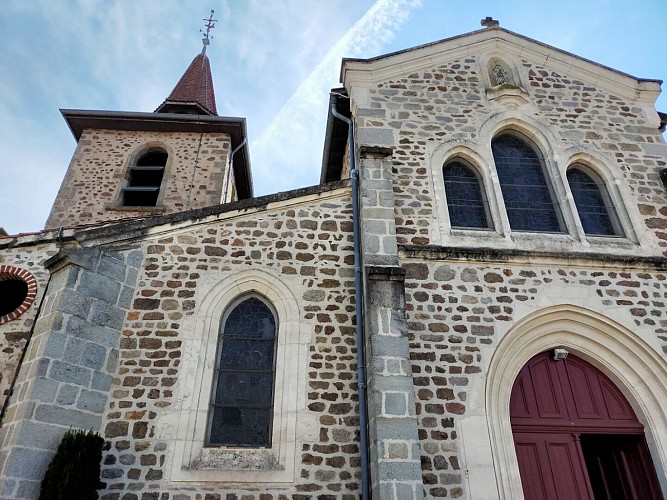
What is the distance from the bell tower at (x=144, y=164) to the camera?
34.1 feet

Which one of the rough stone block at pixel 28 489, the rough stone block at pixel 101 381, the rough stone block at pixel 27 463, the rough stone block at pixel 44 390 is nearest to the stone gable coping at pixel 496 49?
the rough stone block at pixel 101 381

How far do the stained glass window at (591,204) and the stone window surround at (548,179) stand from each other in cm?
12

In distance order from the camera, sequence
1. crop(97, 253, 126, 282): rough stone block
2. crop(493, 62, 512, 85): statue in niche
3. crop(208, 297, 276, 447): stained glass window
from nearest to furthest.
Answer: crop(208, 297, 276, 447): stained glass window → crop(97, 253, 126, 282): rough stone block → crop(493, 62, 512, 85): statue in niche

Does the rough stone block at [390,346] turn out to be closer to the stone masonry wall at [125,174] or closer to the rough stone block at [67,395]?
the rough stone block at [67,395]

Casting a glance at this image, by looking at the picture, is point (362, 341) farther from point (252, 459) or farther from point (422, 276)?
point (252, 459)

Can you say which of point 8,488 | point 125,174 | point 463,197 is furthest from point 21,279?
point 463,197

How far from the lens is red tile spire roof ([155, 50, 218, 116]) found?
12367 mm

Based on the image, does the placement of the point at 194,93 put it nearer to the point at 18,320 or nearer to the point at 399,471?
the point at 18,320

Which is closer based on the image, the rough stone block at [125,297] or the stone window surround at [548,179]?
the rough stone block at [125,297]

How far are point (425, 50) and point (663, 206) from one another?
426 cm

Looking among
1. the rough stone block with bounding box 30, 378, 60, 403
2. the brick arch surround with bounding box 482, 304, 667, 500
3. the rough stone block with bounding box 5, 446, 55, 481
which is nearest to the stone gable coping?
the brick arch surround with bounding box 482, 304, 667, 500

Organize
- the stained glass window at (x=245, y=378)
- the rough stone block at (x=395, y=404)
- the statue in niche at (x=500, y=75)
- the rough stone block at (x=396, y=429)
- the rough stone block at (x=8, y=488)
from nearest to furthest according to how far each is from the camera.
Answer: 1. the rough stone block at (x=8, y=488)
2. the rough stone block at (x=396, y=429)
3. the rough stone block at (x=395, y=404)
4. the stained glass window at (x=245, y=378)
5. the statue in niche at (x=500, y=75)

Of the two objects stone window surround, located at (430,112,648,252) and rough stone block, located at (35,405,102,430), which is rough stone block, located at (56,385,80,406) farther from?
stone window surround, located at (430,112,648,252)

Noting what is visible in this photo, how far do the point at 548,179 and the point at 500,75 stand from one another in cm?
211
